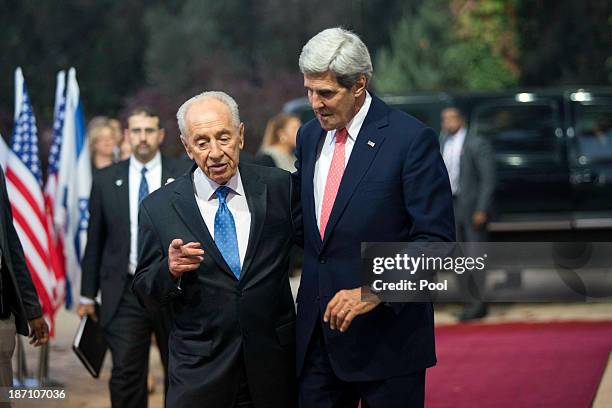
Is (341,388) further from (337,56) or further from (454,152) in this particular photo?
(454,152)

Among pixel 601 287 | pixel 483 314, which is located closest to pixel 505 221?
pixel 483 314

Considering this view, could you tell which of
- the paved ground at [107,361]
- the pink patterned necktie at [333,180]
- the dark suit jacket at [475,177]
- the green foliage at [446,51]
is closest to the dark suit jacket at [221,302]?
the pink patterned necktie at [333,180]

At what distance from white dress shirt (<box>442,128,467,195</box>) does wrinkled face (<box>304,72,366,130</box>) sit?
8.11 metres

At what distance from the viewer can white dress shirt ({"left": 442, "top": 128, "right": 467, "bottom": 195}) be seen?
1275cm

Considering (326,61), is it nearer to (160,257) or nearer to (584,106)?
(160,257)

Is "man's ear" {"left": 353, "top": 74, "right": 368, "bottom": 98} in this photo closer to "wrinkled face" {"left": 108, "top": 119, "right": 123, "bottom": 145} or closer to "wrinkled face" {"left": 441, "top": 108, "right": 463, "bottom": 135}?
"wrinkled face" {"left": 108, "top": 119, "right": 123, "bottom": 145}

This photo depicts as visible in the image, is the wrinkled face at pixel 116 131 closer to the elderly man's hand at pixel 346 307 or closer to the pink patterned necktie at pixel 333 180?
the pink patterned necktie at pixel 333 180

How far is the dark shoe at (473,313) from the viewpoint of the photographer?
1250cm

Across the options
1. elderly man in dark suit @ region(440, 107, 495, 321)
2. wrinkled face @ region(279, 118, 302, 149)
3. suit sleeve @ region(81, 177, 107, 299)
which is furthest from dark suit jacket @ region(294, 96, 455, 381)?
elderly man in dark suit @ region(440, 107, 495, 321)

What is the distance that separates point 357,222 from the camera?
4.61 metres

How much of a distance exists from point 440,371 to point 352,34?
17.9 ft

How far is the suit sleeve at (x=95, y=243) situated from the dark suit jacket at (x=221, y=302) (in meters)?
A: 2.94

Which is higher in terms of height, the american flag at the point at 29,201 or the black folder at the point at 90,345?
the american flag at the point at 29,201

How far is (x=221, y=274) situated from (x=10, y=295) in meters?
1.35
